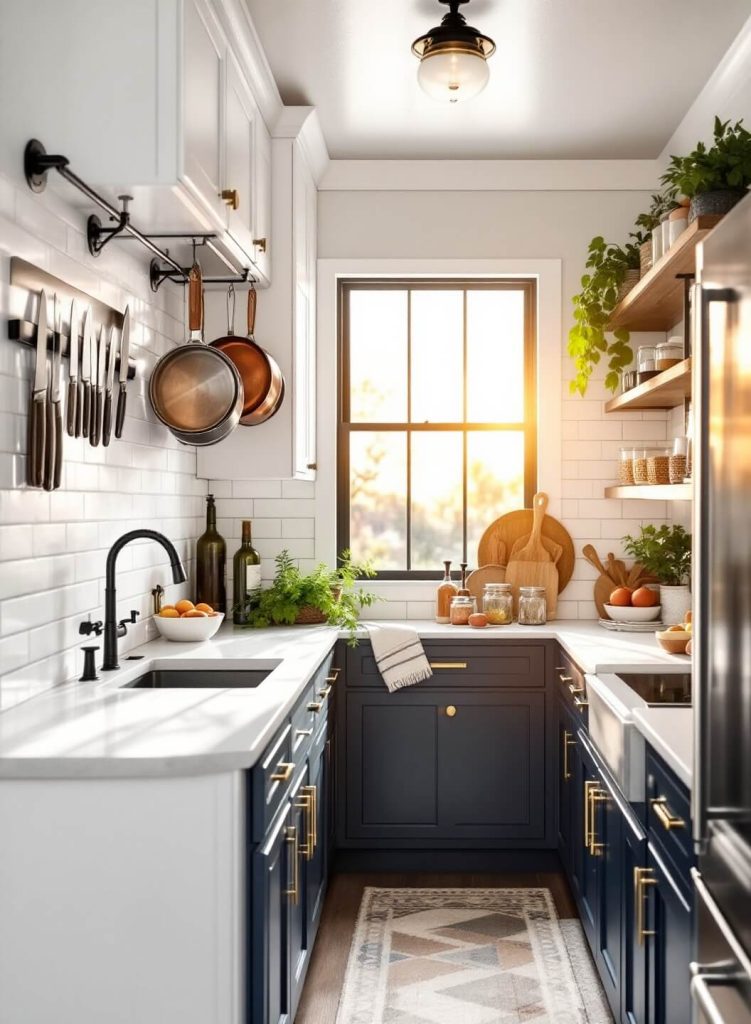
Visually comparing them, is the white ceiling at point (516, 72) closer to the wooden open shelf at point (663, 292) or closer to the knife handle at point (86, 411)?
the wooden open shelf at point (663, 292)

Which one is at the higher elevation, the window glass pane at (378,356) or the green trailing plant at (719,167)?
the green trailing plant at (719,167)

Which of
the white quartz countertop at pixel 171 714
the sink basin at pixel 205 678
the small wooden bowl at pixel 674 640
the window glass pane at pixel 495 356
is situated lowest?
the sink basin at pixel 205 678

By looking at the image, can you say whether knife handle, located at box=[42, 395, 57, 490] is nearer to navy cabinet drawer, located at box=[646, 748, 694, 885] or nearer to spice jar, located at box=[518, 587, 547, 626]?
navy cabinet drawer, located at box=[646, 748, 694, 885]

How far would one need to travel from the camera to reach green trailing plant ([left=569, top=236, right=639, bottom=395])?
3.83 m

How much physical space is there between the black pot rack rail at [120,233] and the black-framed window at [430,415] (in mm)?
985

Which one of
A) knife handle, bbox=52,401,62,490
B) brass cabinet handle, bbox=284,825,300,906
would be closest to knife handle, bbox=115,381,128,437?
knife handle, bbox=52,401,62,490

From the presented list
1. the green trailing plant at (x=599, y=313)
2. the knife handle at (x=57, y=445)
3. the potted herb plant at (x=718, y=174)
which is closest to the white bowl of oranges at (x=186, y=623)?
the knife handle at (x=57, y=445)

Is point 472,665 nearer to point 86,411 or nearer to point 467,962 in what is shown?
point 467,962

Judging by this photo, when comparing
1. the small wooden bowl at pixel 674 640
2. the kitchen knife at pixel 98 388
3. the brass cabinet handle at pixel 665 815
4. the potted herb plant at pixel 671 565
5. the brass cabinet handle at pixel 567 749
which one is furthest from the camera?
the potted herb plant at pixel 671 565

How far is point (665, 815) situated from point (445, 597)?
6.92ft

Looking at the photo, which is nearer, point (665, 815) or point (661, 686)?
point (665, 815)

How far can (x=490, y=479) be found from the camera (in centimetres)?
436

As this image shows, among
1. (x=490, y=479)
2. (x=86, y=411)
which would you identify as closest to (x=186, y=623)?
(x=86, y=411)

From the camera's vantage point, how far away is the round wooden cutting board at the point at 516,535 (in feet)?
13.9
